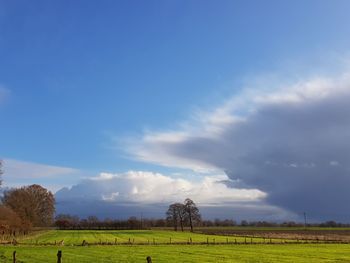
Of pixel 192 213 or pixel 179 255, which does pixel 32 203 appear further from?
pixel 179 255

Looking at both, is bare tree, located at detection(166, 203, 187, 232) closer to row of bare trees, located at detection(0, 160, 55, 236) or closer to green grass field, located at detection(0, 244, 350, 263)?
row of bare trees, located at detection(0, 160, 55, 236)

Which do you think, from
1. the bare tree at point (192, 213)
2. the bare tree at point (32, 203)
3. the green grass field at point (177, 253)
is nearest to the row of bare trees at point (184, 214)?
the bare tree at point (192, 213)

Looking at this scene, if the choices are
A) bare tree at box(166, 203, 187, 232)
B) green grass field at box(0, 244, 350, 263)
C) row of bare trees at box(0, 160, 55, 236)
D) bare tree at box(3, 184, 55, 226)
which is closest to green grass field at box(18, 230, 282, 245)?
row of bare trees at box(0, 160, 55, 236)

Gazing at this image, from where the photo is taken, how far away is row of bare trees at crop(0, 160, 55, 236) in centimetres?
11557

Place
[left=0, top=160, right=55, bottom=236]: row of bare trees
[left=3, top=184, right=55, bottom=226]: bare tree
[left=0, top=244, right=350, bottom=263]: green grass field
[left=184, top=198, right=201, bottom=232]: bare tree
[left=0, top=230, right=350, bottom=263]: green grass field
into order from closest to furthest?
[left=0, top=244, right=350, bottom=263]: green grass field < [left=0, top=230, right=350, bottom=263]: green grass field < [left=0, top=160, right=55, bottom=236]: row of bare trees < [left=3, top=184, right=55, bottom=226]: bare tree < [left=184, top=198, right=201, bottom=232]: bare tree

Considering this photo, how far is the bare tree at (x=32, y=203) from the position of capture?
13375 cm

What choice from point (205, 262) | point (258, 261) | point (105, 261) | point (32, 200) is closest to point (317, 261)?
point (258, 261)

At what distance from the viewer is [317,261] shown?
42.7m

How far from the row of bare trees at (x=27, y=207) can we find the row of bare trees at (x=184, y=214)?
54.7 meters

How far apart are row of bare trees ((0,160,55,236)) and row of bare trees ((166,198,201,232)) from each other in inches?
2153

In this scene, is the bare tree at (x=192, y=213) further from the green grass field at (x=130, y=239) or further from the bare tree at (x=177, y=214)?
the green grass field at (x=130, y=239)

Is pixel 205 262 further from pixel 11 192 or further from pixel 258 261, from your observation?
pixel 11 192

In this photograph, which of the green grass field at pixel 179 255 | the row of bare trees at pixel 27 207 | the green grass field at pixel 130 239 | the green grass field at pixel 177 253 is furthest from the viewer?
the row of bare trees at pixel 27 207

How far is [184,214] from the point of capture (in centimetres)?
18738
